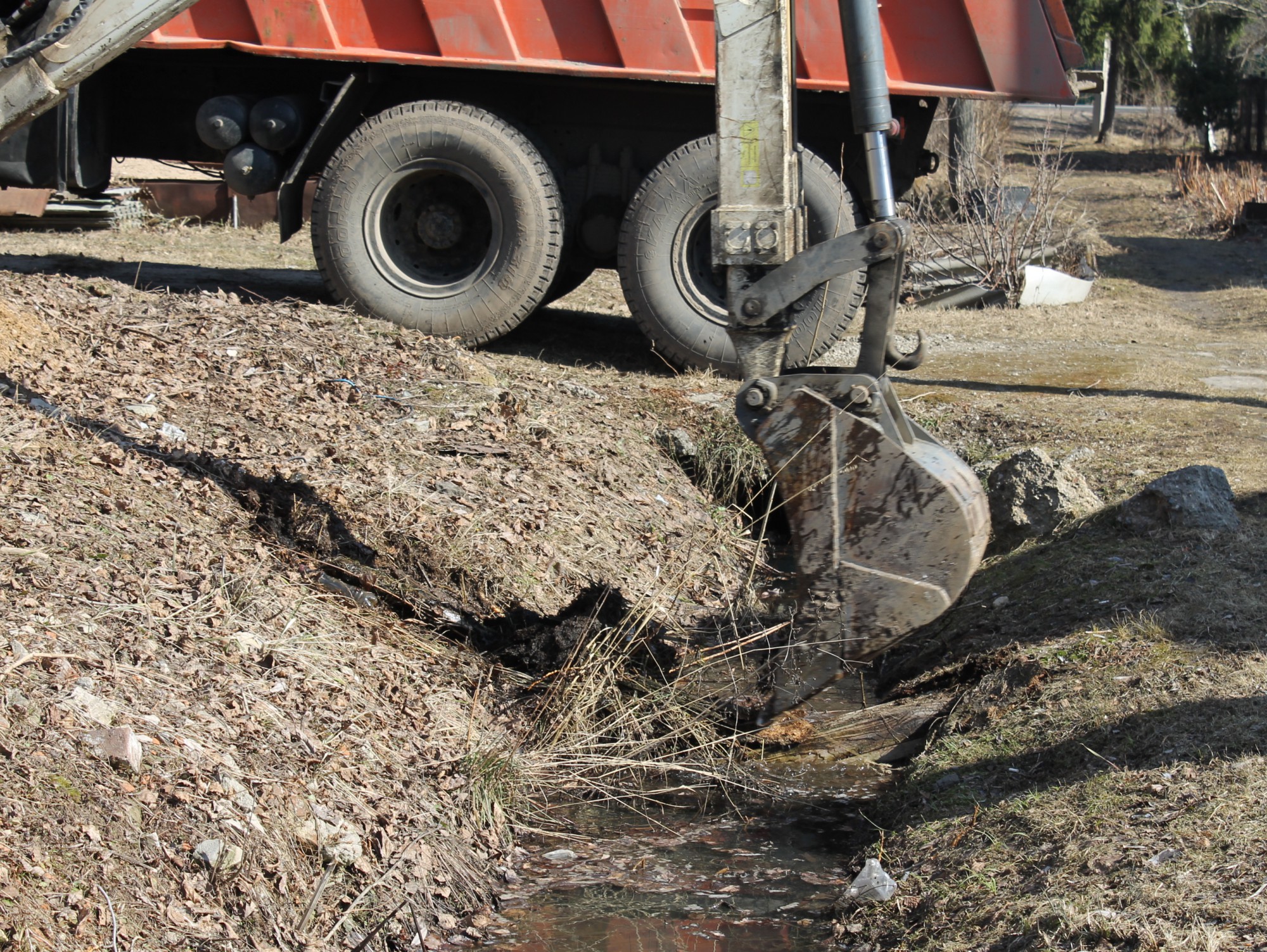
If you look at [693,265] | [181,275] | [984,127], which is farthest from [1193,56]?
[181,275]

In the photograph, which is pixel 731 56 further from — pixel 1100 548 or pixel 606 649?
pixel 1100 548

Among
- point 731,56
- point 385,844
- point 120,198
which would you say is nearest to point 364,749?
point 385,844

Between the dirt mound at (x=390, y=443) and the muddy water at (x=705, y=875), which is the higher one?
the dirt mound at (x=390, y=443)

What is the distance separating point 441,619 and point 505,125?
3.69 m

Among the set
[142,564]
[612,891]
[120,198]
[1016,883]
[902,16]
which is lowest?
[612,891]

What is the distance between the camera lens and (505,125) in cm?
731

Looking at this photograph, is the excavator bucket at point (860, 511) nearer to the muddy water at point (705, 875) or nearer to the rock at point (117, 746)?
the muddy water at point (705, 875)

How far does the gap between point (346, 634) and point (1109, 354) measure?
684cm

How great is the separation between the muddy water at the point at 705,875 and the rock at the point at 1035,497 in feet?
6.17

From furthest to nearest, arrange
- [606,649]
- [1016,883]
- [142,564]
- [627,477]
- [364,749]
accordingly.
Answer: [627,477] → [606,649] → [142,564] → [364,749] → [1016,883]

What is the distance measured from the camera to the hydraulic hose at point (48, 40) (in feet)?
11.9

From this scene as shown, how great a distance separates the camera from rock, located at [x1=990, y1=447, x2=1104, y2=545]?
5.68 m

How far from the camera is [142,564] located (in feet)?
13.6

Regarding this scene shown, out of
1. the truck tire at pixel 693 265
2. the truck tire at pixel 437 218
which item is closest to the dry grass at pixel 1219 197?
the truck tire at pixel 693 265
